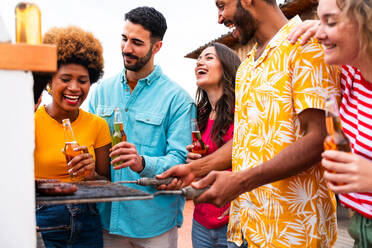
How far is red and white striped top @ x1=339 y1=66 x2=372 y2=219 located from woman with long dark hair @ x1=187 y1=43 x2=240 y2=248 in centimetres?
140

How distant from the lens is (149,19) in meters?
3.20

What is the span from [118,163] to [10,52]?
1447 mm

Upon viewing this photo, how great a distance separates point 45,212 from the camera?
2.31m

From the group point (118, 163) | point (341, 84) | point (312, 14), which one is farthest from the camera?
point (312, 14)

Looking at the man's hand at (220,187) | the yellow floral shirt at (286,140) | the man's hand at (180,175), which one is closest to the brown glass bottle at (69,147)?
the man's hand at (180,175)

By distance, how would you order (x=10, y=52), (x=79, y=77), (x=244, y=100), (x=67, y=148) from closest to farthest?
(x=10, y=52), (x=244, y=100), (x=67, y=148), (x=79, y=77)

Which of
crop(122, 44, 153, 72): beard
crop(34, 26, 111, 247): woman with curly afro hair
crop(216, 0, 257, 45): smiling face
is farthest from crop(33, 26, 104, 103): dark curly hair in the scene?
crop(216, 0, 257, 45): smiling face

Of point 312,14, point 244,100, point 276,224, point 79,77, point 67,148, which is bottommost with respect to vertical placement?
point 276,224

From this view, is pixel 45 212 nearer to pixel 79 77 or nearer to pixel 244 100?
pixel 79 77

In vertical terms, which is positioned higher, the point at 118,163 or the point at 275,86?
the point at 275,86

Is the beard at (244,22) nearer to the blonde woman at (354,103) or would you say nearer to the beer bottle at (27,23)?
the blonde woman at (354,103)

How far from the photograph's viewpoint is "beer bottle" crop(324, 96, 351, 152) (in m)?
1.26

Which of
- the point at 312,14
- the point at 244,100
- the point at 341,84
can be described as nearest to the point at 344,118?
the point at 341,84

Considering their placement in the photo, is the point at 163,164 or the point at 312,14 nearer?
the point at 163,164
